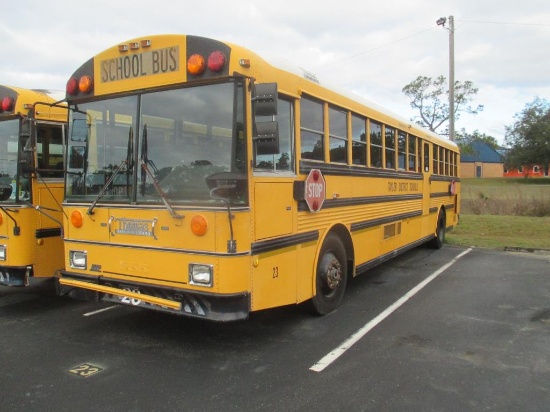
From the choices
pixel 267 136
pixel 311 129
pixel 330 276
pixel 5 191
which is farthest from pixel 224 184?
pixel 5 191

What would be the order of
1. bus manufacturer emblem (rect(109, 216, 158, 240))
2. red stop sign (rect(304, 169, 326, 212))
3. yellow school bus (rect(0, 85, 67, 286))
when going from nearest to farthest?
bus manufacturer emblem (rect(109, 216, 158, 240)) → red stop sign (rect(304, 169, 326, 212)) → yellow school bus (rect(0, 85, 67, 286))

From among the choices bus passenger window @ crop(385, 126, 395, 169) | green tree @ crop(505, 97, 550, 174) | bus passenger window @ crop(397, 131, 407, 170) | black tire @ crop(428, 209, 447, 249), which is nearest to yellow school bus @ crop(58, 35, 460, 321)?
bus passenger window @ crop(385, 126, 395, 169)

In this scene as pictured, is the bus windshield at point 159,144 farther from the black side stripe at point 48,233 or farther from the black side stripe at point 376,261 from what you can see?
the black side stripe at point 376,261

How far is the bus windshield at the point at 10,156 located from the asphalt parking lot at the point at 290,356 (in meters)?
1.48

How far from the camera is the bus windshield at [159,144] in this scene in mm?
4066

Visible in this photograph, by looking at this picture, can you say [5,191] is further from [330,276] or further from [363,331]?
[363,331]

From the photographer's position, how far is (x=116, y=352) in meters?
4.45

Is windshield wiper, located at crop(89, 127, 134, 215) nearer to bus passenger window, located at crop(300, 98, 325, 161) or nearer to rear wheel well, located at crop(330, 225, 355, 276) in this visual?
bus passenger window, located at crop(300, 98, 325, 161)

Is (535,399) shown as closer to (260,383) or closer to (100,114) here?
(260,383)

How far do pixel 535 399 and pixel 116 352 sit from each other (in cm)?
346

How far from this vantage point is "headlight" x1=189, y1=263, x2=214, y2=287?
4.03 m

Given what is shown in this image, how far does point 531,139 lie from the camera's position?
209 ft

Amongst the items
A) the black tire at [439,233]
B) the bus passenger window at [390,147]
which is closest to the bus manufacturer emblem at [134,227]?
the bus passenger window at [390,147]

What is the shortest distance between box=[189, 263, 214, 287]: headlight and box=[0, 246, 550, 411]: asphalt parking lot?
72 cm
